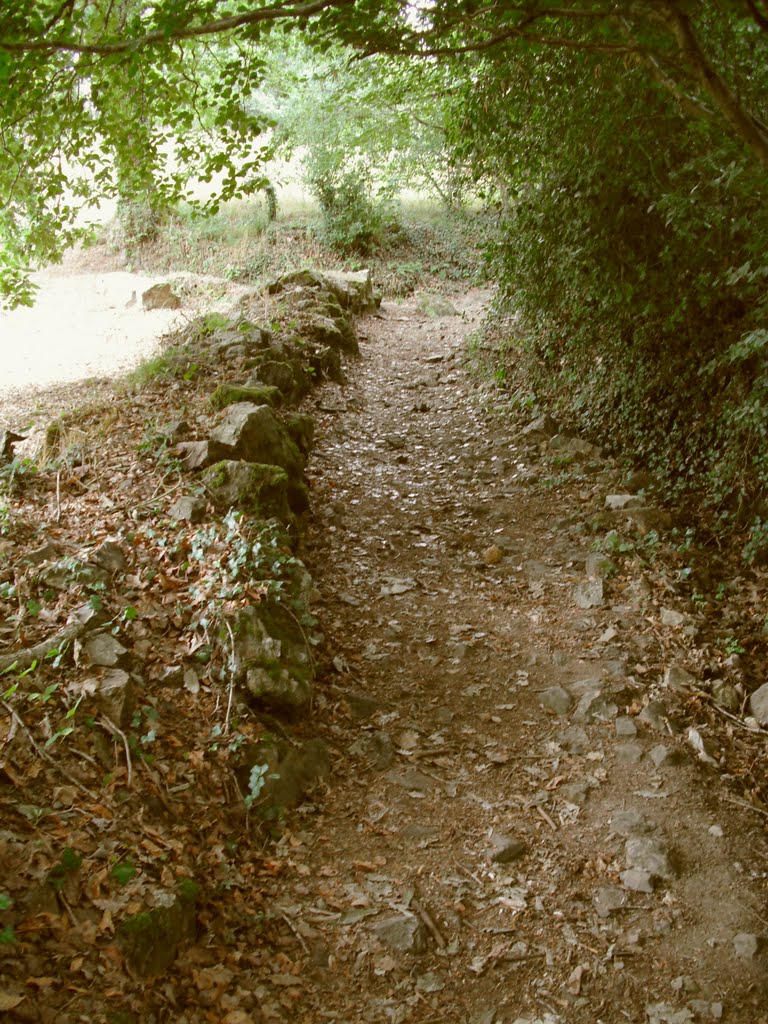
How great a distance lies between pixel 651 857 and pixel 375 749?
1704mm

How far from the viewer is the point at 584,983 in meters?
3.30

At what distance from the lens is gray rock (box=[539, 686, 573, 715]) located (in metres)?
5.05

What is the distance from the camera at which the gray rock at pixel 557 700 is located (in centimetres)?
505

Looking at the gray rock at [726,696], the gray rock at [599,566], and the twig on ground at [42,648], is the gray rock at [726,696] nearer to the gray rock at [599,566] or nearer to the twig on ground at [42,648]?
the gray rock at [599,566]

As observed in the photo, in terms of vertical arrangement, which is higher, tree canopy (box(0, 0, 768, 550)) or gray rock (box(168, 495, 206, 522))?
tree canopy (box(0, 0, 768, 550))

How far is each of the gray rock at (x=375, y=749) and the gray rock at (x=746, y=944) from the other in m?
2.03

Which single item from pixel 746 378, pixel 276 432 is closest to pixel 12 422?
pixel 276 432

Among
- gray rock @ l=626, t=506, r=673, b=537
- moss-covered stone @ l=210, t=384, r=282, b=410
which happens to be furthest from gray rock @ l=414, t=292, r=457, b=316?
gray rock @ l=626, t=506, r=673, b=537

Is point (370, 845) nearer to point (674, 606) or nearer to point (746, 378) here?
point (674, 606)

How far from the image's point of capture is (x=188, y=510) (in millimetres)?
5738

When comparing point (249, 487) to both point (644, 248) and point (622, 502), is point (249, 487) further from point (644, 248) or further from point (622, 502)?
point (644, 248)

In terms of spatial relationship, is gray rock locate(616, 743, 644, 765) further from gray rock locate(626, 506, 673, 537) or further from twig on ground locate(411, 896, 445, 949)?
gray rock locate(626, 506, 673, 537)

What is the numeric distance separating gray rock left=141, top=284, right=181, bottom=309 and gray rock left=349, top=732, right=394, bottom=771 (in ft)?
44.0

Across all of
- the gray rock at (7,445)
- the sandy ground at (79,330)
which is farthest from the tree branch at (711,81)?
the sandy ground at (79,330)
